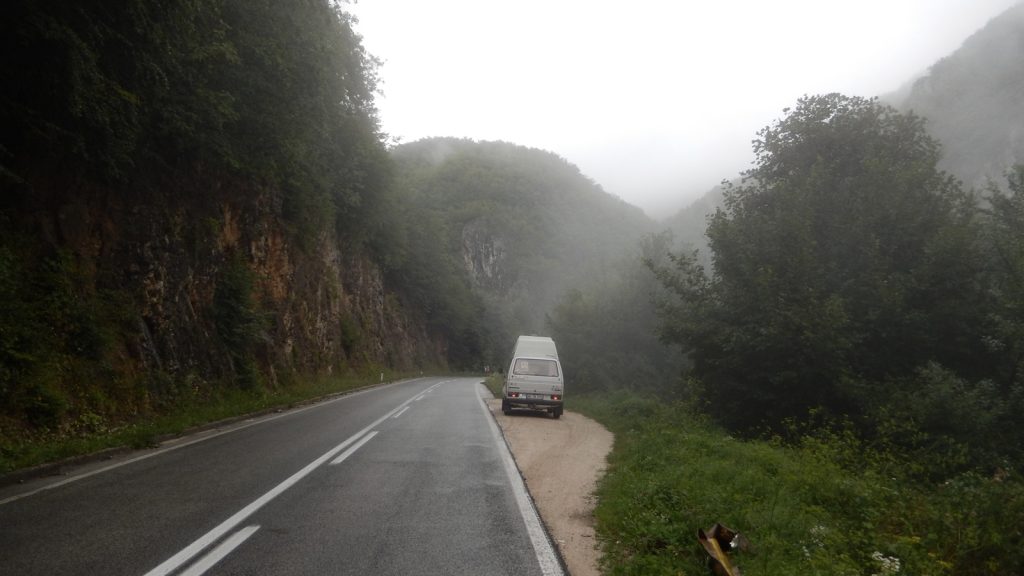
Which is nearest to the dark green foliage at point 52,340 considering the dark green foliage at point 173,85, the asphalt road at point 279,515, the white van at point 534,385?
the dark green foliage at point 173,85

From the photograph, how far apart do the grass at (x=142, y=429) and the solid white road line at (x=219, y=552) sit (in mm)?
3985

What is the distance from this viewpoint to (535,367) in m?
18.9

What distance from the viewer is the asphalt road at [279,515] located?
479 centimetres

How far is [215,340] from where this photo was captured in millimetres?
18422

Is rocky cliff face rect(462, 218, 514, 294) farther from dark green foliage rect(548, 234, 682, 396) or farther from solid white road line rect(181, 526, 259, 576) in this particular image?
solid white road line rect(181, 526, 259, 576)

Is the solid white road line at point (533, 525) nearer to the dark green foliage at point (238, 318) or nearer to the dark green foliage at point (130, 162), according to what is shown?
the dark green foliage at point (130, 162)

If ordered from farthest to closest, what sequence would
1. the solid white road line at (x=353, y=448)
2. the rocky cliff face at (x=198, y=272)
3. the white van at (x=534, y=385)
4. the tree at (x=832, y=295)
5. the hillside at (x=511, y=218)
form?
the hillside at (x=511, y=218) → the white van at (x=534, y=385) → the tree at (x=832, y=295) → the rocky cliff face at (x=198, y=272) → the solid white road line at (x=353, y=448)

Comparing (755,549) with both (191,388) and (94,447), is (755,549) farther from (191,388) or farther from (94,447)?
(191,388)

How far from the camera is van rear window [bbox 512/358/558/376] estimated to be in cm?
1872

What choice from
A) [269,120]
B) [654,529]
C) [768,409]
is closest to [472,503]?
[654,529]

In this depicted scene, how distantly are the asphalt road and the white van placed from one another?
7.02m

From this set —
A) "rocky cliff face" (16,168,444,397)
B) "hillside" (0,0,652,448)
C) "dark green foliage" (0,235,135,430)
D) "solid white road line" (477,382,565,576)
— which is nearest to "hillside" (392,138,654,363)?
"rocky cliff face" (16,168,444,397)

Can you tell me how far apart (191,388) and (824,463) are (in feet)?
45.4

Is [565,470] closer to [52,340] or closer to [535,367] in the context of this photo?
[535,367]
